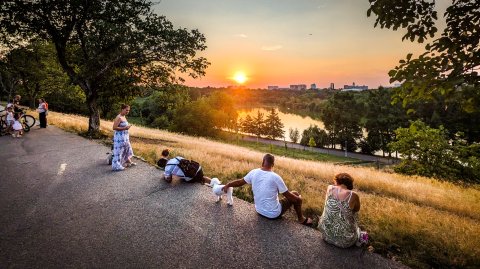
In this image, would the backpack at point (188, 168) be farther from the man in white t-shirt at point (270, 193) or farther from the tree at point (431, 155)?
the tree at point (431, 155)

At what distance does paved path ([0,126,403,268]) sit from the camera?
4.68 metres

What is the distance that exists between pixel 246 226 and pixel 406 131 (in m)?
29.0

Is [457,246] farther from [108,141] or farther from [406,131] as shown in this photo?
[406,131]

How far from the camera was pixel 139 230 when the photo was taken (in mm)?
5672

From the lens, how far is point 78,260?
4.63m

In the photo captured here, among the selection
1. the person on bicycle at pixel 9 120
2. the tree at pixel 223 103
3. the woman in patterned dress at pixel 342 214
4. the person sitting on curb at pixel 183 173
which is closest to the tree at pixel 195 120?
the tree at pixel 223 103

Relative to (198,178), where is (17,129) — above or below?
above

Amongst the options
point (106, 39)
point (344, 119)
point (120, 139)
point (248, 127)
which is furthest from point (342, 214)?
point (248, 127)

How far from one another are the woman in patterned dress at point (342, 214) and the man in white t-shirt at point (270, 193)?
89 centimetres

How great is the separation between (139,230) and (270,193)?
2806 mm

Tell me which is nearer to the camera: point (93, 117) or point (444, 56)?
point (444, 56)

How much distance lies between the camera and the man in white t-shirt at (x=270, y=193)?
19.3 feet

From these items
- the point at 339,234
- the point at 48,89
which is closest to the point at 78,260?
the point at 339,234

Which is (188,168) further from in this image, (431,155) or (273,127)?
(273,127)
